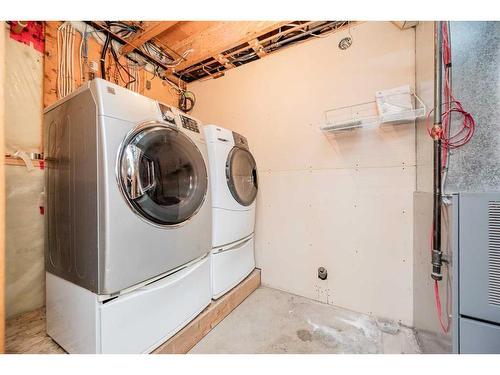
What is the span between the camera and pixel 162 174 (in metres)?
1.21

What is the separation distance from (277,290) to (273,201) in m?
0.90

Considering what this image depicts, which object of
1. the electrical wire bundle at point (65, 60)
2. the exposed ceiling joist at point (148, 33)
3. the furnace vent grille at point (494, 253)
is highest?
the exposed ceiling joist at point (148, 33)

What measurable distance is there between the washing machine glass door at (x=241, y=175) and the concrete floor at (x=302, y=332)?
3.10 feet

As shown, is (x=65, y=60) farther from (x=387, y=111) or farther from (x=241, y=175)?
(x=387, y=111)

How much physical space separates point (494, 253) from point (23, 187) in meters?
2.72

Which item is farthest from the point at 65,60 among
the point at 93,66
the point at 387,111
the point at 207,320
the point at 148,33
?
the point at 387,111

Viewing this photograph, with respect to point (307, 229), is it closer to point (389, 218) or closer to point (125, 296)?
point (389, 218)

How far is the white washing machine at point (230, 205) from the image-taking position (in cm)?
168

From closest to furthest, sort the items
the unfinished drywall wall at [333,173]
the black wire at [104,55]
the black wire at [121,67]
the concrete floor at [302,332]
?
the concrete floor at [302,332]
the unfinished drywall wall at [333,173]
the black wire at [104,55]
the black wire at [121,67]

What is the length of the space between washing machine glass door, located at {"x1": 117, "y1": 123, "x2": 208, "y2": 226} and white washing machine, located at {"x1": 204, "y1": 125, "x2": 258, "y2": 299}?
0.69 feet

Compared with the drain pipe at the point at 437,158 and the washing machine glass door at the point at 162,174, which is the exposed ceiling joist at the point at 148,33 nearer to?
the washing machine glass door at the point at 162,174

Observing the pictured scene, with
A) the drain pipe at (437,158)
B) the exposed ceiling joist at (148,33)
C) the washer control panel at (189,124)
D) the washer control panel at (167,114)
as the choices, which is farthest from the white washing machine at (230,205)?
the drain pipe at (437,158)
